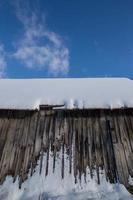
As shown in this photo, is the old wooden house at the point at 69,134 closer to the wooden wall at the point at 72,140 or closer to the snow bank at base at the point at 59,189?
the wooden wall at the point at 72,140

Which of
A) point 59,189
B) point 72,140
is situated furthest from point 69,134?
point 59,189

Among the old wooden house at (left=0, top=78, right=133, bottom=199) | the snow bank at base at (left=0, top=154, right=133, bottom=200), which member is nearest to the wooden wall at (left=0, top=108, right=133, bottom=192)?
the old wooden house at (left=0, top=78, right=133, bottom=199)

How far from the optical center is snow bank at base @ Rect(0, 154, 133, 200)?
5.38m

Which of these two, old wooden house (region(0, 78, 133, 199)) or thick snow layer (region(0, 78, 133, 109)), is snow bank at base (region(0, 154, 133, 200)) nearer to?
old wooden house (region(0, 78, 133, 199))

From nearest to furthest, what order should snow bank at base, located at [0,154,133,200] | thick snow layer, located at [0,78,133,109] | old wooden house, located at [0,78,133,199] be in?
snow bank at base, located at [0,154,133,200] < old wooden house, located at [0,78,133,199] < thick snow layer, located at [0,78,133,109]

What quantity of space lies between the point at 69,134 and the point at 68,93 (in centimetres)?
199

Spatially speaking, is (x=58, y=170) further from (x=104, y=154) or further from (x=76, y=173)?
(x=104, y=154)

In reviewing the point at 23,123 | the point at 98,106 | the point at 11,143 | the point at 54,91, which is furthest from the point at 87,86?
the point at 11,143

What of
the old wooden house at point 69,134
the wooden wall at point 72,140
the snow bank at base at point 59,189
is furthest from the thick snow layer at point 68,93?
the snow bank at base at point 59,189

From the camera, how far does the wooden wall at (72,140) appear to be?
625 cm

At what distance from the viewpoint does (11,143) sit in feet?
22.7

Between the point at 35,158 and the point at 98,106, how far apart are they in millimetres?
2590

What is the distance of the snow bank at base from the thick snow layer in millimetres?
2444

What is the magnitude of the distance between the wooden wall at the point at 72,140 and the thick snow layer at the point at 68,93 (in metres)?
0.26
